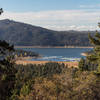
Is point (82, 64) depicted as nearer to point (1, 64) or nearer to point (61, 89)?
point (61, 89)

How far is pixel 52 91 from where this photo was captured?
17.3 meters

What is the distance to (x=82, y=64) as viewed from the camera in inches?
1969

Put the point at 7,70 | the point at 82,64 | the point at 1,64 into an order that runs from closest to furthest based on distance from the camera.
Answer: the point at 1,64
the point at 7,70
the point at 82,64

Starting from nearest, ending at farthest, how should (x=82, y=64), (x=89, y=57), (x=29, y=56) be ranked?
(x=89, y=57) < (x=82, y=64) < (x=29, y=56)

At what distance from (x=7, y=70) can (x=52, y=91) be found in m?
5.13

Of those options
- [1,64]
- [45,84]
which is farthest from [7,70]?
Result: [45,84]

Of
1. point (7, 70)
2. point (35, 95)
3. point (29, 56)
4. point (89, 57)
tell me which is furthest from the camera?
point (29, 56)

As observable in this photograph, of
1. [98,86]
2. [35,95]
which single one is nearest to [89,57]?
[98,86]

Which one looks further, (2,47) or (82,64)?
(82,64)

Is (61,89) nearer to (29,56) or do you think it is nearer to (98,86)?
(98,86)

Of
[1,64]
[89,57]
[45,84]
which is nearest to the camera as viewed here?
[1,64]

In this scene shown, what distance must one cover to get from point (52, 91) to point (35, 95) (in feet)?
4.75

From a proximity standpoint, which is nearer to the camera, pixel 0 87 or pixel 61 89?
pixel 0 87

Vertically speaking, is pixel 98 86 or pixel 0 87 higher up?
pixel 0 87
